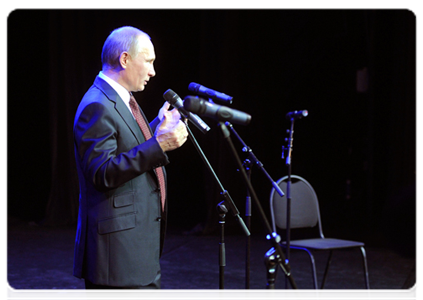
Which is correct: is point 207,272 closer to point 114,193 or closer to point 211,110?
point 114,193

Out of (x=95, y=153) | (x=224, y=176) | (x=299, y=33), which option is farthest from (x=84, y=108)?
(x=299, y=33)

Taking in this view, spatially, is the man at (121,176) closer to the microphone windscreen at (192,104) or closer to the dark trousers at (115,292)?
the dark trousers at (115,292)

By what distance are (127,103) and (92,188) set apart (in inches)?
12.4

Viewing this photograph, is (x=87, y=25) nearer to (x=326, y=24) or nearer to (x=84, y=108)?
(x=326, y=24)

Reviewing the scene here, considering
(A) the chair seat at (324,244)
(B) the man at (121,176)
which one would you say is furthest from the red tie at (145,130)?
(A) the chair seat at (324,244)

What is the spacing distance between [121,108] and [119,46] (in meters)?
0.22

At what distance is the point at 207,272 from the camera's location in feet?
12.5

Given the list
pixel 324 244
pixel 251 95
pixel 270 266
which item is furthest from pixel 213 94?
pixel 251 95

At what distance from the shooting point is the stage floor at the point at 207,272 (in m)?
3.28

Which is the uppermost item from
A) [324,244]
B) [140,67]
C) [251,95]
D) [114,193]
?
[251,95]

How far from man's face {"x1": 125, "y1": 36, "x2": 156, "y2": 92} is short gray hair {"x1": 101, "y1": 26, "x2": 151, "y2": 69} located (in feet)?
0.06

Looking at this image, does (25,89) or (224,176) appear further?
(25,89)

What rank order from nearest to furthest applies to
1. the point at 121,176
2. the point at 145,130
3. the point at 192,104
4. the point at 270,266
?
the point at 192,104 < the point at 270,266 < the point at 121,176 < the point at 145,130

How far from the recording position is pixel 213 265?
4031mm
